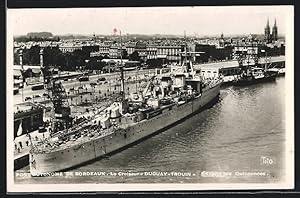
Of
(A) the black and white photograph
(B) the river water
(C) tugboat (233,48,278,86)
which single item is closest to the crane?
(A) the black and white photograph

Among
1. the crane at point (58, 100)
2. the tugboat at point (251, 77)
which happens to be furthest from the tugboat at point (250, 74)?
the crane at point (58, 100)

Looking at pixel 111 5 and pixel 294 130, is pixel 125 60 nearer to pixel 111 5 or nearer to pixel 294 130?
pixel 111 5

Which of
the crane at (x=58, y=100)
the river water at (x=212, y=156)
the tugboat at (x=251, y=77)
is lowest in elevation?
the river water at (x=212, y=156)

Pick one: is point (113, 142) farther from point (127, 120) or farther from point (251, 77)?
point (251, 77)

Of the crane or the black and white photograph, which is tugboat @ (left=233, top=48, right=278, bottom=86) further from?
the crane

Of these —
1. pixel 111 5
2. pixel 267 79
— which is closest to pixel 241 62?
pixel 267 79

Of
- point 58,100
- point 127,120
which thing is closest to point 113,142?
point 127,120

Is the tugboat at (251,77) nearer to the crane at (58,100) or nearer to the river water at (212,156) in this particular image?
the river water at (212,156)
